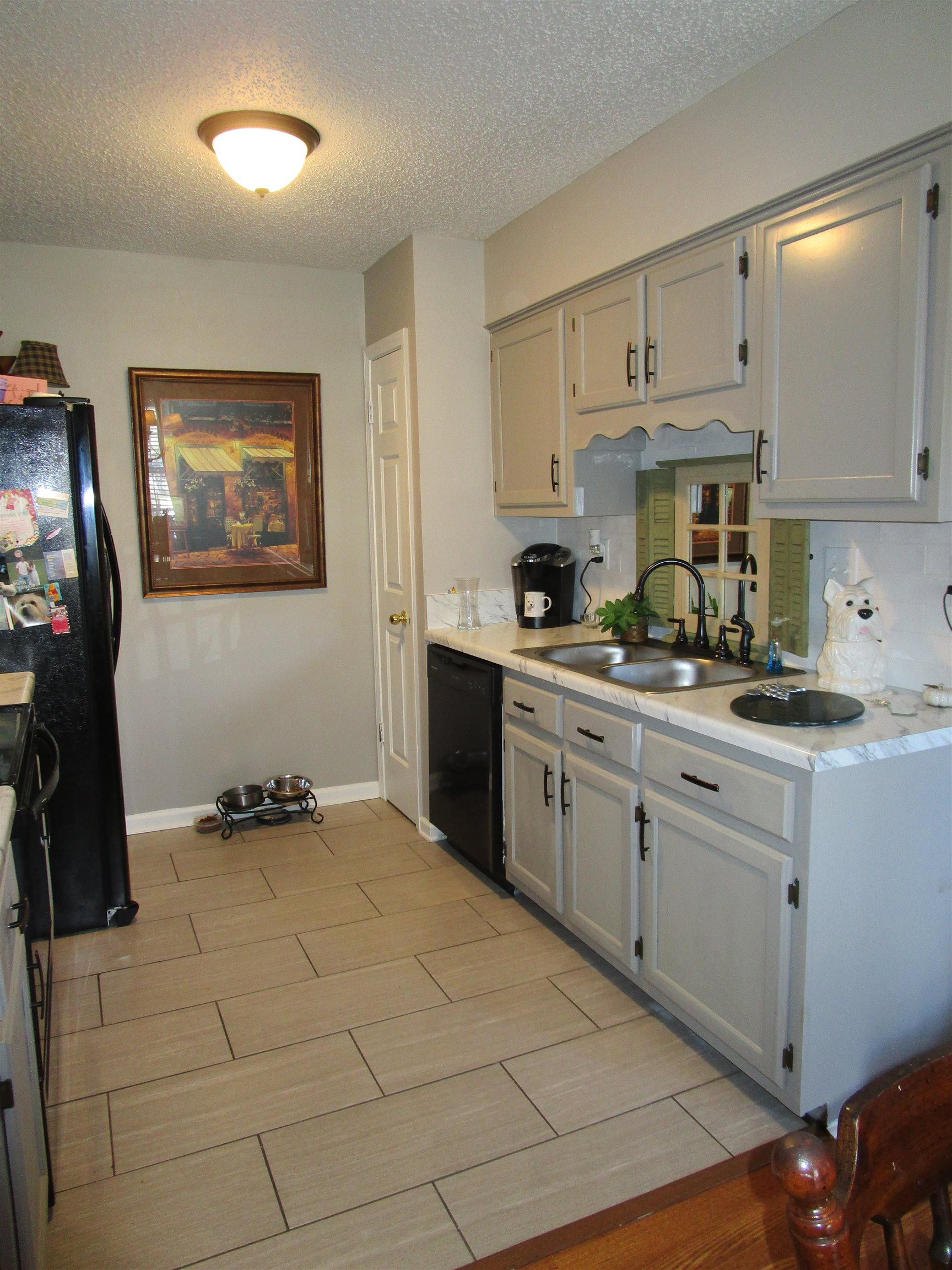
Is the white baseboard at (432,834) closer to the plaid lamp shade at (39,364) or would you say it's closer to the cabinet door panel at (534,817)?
the cabinet door panel at (534,817)

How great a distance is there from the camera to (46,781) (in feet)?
7.01

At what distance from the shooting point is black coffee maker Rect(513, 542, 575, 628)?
140 inches

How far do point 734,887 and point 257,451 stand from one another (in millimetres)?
2868

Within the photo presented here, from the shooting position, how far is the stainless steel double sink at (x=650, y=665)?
8.58 ft

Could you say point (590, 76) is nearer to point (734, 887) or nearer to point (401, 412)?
point (401, 412)

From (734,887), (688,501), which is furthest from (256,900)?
(688,501)

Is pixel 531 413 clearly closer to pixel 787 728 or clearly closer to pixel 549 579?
pixel 549 579

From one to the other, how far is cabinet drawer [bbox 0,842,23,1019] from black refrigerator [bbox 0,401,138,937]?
53.3 inches

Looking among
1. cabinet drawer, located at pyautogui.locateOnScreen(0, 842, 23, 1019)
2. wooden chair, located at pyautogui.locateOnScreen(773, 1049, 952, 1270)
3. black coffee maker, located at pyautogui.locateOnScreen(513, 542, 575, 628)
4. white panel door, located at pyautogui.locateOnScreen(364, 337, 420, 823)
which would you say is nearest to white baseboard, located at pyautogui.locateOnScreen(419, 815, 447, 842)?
white panel door, located at pyautogui.locateOnScreen(364, 337, 420, 823)

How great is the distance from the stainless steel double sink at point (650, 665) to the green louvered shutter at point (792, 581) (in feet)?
0.37

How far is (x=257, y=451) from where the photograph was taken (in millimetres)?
3971

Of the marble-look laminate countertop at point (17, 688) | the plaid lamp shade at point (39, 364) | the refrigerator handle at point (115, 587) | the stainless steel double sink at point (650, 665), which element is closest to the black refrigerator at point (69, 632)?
the refrigerator handle at point (115, 587)

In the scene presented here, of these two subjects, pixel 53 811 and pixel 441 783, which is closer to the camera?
pixel 53 811

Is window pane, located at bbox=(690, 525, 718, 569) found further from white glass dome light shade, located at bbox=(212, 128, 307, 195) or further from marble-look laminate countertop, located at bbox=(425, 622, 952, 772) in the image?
white glass dome light shade, located at bbox=(212, 128, 307, 195)
